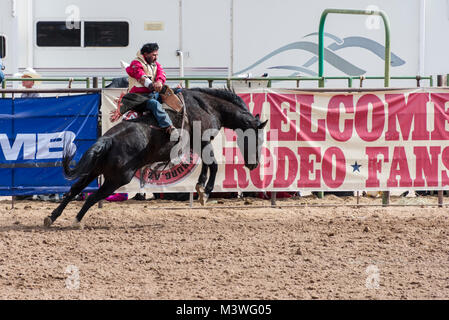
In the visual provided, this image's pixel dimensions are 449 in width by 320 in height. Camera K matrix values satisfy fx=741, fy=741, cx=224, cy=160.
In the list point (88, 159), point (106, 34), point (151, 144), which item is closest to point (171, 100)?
point (151, 144)

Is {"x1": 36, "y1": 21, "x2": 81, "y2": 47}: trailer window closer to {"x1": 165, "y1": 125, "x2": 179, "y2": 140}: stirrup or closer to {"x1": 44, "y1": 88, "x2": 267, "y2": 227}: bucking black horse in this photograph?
{"x1": 44, "y1": 88, "x2": 267, "y2": 227}: bucking black horse

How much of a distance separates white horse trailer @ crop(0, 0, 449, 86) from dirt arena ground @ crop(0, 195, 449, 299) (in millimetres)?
3841

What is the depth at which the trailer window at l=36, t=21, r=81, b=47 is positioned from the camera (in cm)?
1340

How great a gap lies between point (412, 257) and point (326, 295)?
1755 millimetres

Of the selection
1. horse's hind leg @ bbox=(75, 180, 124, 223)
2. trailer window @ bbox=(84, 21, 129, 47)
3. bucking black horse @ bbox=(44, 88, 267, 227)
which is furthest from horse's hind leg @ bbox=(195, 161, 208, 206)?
trailer window @ bbox=(84, 21, 129, 47)

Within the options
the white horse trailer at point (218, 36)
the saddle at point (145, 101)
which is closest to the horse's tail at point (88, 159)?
the saddle at point (145, 101)

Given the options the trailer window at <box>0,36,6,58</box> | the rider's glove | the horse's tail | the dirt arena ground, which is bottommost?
the dirt arena ground

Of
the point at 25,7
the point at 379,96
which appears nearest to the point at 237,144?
the point at 379,96

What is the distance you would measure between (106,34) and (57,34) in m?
0.88

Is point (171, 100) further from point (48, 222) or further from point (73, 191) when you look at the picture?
point (48, 222)

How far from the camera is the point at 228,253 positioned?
280 inches

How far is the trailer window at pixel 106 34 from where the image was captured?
13422 millimetres

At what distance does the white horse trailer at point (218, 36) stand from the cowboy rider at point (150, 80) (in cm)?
460

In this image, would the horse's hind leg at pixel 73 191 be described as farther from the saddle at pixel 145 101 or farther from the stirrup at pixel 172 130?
the stirrup at pixel 172 130
